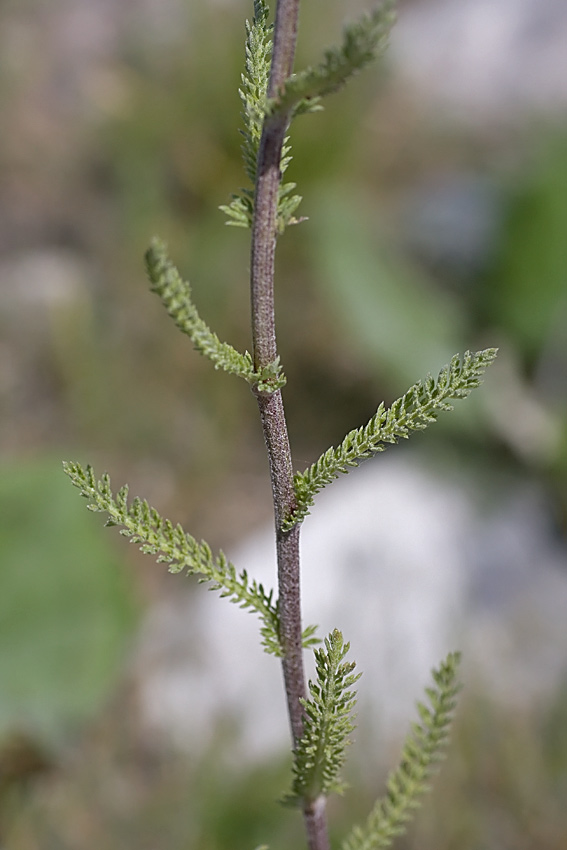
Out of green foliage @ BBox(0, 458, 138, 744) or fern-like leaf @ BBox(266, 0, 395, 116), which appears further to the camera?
green foliage @ BBox(0, 458, 138, 744)

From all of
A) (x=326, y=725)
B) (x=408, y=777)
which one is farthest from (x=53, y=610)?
(x=326, y=725)

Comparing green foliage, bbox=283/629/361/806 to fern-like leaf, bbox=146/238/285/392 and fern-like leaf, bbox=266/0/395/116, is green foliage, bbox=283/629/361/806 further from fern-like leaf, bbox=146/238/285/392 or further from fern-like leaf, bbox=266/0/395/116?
fern-like leaf, bbox=266/0/395/116

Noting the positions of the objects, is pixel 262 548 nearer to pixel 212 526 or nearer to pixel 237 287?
pixel 212 526

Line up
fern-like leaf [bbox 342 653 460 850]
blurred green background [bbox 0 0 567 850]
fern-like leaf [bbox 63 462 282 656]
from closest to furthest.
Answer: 1. fern-like leaf [bbox 63 462 282 656]
2. fern-like leaf [bbox 342 653 460 850]
3. blurred green background [bbox 0 0 567 850]

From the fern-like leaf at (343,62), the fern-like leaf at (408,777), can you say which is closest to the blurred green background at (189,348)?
the fern-like leaf at (408,777)

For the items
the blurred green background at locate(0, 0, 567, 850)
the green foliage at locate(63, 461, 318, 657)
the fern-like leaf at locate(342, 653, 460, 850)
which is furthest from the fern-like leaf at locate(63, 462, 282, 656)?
the blurred green background at locate(0, 0, 567, 850)

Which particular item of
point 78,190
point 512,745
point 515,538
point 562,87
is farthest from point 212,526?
point 562,87

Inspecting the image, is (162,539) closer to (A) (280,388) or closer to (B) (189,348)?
(A) (280,388)
